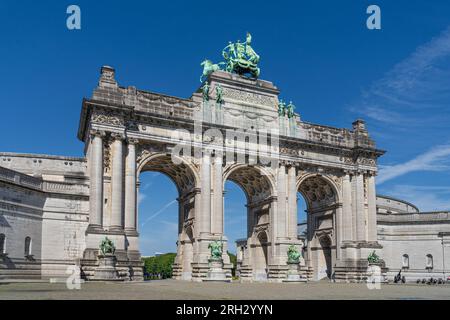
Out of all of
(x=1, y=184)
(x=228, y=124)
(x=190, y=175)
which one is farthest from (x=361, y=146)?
(x=1, y=184)

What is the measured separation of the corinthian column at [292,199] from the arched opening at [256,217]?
6.70ft

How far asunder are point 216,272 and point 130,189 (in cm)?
1040

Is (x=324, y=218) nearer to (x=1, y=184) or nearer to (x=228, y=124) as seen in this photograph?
(x=228, y=124)

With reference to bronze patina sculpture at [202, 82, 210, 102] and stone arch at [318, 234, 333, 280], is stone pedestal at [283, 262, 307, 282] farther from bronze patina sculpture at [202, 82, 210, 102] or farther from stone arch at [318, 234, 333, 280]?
bronze patina sculpture at [202, 82, 210, 102]

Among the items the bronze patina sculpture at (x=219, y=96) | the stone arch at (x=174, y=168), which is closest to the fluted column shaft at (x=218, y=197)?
the stone arch at (x=174, y=168)

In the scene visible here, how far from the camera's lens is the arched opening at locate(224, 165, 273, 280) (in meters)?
55.3

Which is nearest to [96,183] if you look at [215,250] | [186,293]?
[215,250]

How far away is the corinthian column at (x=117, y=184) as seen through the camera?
45156mm

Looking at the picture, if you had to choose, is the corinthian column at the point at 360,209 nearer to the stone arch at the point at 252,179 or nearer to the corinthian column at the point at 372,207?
the corinthian column at the point at 372,207

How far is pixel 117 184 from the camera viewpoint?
45.8 metres

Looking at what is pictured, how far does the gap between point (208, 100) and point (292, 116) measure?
9.76m

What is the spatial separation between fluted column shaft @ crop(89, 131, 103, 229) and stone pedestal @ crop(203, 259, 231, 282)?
32.9 feet
